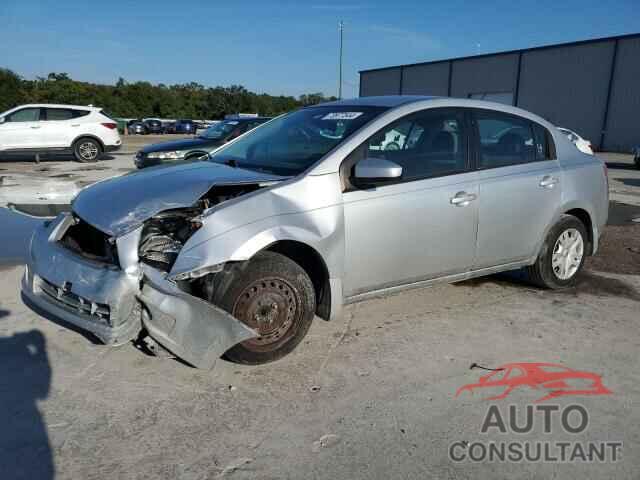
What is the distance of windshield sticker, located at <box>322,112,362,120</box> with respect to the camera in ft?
12.7

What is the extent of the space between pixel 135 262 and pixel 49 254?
828mm

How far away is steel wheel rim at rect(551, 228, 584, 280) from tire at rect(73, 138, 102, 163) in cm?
1511

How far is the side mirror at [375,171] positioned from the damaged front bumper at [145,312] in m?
1.25

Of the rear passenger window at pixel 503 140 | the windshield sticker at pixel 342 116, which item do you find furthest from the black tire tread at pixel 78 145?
the rear passenger window at pixel 503 140

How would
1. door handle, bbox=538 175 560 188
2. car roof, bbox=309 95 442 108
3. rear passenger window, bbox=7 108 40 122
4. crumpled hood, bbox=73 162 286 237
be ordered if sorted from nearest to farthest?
crumpled hood, bbox=73 162 286 237
car roof, bbox=309 95 442 108
door handle, bbox=538 175 560 188
rear passenger window, bbox=7 108 40 122

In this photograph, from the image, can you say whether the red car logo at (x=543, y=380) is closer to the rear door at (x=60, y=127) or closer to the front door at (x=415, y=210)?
the front door at (x=415, y=210)

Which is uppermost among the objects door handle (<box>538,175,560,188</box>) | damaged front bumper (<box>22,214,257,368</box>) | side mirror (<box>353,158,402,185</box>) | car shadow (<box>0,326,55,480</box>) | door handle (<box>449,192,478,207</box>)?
side mirror (<box>353,158,402,185</box>)

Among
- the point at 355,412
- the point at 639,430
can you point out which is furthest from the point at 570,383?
the point at 355,412

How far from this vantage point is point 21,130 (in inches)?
604

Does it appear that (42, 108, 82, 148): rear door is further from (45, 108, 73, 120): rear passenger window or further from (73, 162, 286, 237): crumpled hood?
(73, 162, 286, 237): crumpled hood

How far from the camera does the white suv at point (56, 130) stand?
15320mm

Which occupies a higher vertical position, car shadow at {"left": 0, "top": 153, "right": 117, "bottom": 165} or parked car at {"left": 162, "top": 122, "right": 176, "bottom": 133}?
parked car at {"left": 162, "top": 122, "right": 176, "bottom": 133}

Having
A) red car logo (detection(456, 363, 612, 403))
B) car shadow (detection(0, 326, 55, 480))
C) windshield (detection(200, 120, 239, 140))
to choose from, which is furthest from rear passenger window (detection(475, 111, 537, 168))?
windshield (detection(200, 120, 239, 140))

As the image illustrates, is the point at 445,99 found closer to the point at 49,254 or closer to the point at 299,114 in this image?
the point at 299,114
